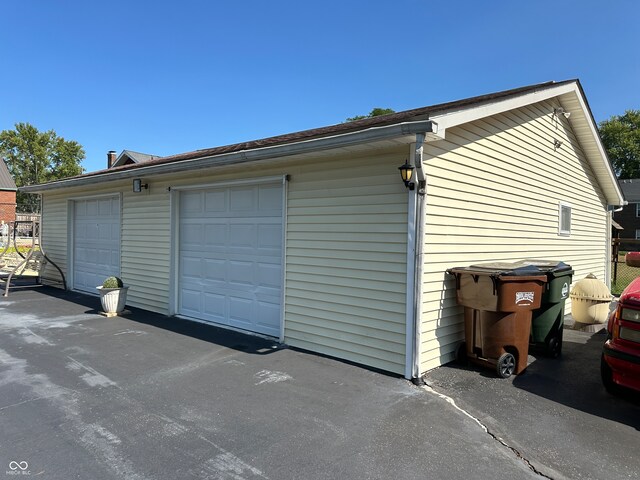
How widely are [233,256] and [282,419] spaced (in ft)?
11.5

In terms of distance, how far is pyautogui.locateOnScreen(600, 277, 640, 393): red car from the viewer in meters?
3.60

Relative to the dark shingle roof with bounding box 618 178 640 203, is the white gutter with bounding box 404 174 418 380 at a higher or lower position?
lower

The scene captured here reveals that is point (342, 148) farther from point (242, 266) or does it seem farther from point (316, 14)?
point (316, 14)

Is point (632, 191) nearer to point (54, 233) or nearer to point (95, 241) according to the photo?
point (95, 241)

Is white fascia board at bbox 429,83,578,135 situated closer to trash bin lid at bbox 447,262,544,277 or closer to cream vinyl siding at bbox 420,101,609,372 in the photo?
cream vinyl siding at bbox 420,101,609,372

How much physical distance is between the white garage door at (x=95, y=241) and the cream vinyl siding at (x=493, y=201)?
718cm

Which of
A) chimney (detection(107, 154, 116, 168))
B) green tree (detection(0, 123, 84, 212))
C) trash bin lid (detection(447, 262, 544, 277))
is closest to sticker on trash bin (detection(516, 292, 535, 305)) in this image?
trash bin lid (detection(447, 262, 544, 277))

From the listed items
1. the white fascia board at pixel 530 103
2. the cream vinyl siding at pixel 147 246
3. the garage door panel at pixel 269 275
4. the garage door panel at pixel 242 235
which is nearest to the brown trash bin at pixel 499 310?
the white fascia board at pixel 530 103

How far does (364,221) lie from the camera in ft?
15.5

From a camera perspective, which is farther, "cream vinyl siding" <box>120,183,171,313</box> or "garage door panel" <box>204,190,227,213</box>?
"cream vinyl siding" <box>120,183,171,313</box>

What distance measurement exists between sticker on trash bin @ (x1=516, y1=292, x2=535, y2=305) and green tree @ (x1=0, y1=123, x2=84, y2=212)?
58951 mm

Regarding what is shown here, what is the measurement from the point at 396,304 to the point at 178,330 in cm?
380

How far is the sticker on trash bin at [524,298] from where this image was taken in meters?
4.43

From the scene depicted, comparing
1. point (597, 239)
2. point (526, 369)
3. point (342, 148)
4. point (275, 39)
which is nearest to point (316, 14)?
point (275, 39)
